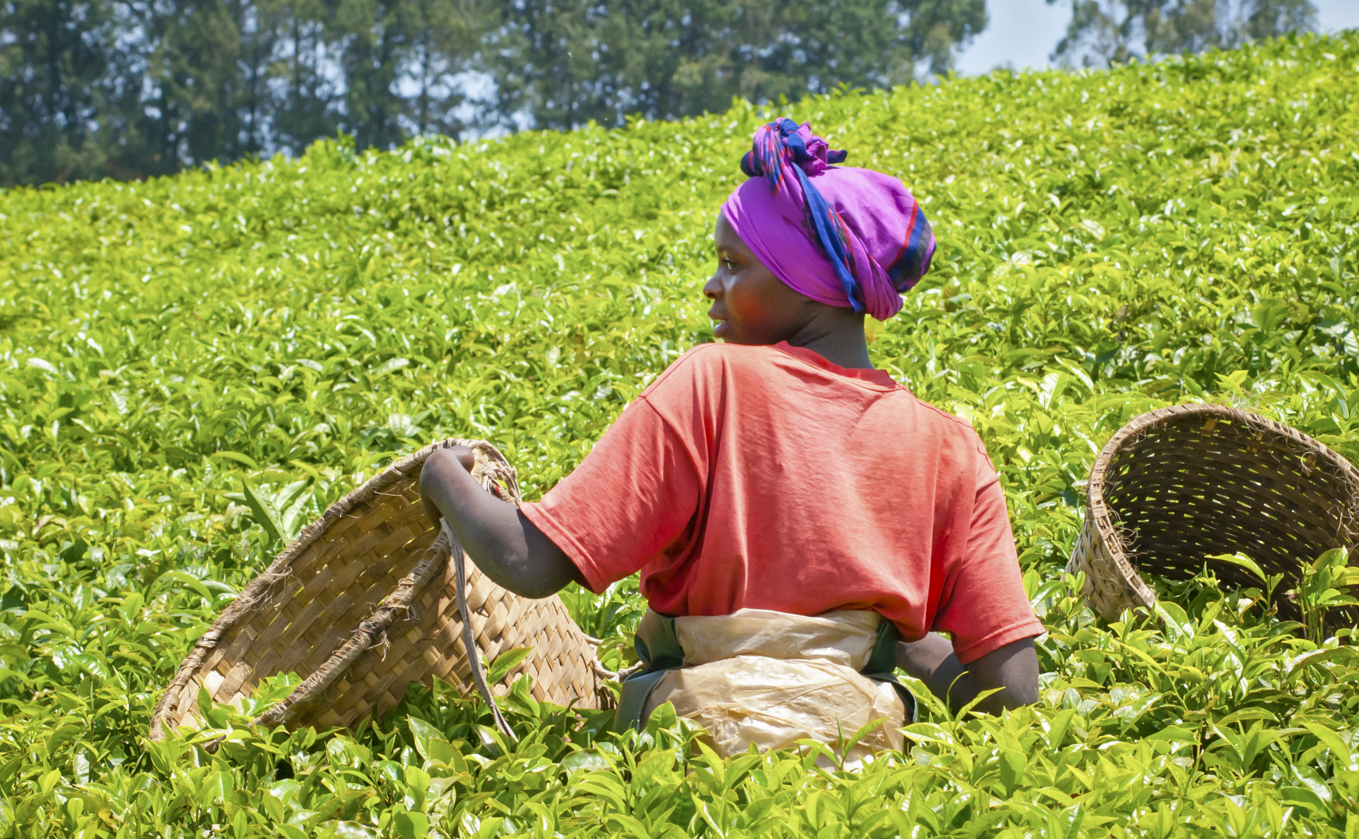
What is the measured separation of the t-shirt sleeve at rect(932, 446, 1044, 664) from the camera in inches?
70.7

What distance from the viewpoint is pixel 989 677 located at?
71.3 inches

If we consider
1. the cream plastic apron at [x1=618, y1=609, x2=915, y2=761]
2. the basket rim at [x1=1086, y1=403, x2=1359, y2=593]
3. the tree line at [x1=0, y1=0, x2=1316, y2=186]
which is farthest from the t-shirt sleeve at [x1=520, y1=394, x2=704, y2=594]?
the tree line at [x1=0, y1=0, x2=1316, y2=186]

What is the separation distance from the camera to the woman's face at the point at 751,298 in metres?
1.91

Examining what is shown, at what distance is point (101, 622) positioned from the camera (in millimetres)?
2930

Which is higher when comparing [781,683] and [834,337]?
[834,337]

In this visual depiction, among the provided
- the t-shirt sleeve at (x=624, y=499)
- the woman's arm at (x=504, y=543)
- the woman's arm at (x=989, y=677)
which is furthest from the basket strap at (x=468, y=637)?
the woman's arm at (x=989, y=677)

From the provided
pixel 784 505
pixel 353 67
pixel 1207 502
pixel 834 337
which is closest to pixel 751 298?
pixel 834 337

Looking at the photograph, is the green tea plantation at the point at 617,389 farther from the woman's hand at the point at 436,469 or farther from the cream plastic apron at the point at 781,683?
the woman's hand at the point at 436,469

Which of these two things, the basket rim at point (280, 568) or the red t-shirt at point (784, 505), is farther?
the basket rim at point (280, 568)

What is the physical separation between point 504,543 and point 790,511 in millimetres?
446

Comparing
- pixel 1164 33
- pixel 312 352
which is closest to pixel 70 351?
pixel 312 352

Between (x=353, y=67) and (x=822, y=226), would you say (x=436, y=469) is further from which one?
(x=353, y=67)

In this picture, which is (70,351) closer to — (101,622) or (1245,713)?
(101,622)

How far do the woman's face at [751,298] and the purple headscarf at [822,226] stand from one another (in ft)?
0.07
